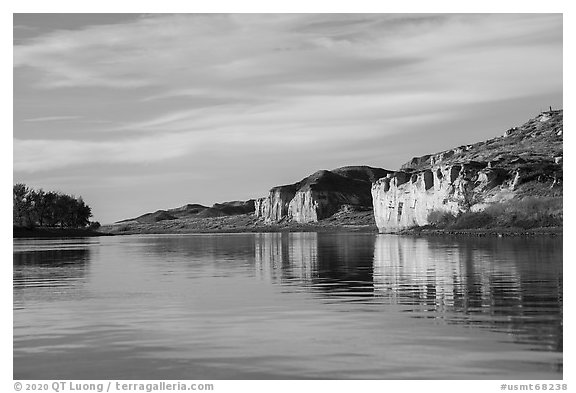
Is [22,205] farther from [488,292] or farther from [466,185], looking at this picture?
[488,292]

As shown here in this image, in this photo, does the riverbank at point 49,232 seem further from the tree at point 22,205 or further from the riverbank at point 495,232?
the riverbank at point 495,232

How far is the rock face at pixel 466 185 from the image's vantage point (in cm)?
12800

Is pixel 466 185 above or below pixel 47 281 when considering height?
above

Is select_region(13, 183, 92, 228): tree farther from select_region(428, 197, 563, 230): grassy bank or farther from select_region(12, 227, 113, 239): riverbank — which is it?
select_region(428, 197, 563, 230): grassy bank

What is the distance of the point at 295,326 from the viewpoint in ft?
70.2

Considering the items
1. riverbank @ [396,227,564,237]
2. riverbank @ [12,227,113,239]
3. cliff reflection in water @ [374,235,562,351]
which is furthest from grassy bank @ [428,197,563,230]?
riverbank @ [12,227,113,239]

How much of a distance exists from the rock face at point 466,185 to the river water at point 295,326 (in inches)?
3680

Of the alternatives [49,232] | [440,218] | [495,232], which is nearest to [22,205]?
[49,232]

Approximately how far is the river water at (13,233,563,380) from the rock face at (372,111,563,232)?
307 feet

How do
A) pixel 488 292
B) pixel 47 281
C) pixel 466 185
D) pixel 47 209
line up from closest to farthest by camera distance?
pixel 488 292, pixel 47 281, pixel 466 185, pixel 47 209

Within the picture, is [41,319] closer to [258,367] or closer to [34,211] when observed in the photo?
[258,367]

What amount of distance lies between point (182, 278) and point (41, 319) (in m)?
15.1

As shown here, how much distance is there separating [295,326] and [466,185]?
121069mm
